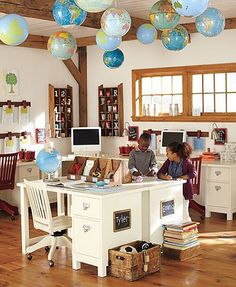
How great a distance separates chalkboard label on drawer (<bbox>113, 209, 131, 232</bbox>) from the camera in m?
5.06

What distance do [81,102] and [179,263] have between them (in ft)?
16.0

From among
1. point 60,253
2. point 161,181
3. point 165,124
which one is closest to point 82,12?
point 161,181

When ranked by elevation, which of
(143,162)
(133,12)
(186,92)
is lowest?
(143,162)

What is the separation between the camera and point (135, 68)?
9.00m

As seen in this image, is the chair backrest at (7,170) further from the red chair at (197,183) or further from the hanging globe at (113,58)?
the red chair at (197,183)

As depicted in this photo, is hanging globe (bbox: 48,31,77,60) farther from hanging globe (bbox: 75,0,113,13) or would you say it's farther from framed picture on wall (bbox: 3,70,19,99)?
framed picture on wall (bbox: 3,70,19,99)

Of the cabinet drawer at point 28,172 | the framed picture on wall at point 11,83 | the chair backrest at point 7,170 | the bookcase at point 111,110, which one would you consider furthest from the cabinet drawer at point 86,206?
the bookcase at point 111,110

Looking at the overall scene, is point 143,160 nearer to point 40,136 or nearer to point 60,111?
point 40,136

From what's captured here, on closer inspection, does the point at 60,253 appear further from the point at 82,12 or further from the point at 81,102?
the point at 81,102

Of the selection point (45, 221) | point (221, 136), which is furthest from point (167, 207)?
point (221, 136)

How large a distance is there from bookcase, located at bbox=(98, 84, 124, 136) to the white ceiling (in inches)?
40.6

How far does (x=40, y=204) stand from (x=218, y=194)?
2.87 m

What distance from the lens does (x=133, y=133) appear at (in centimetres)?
909

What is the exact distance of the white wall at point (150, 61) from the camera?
7.97 metres
